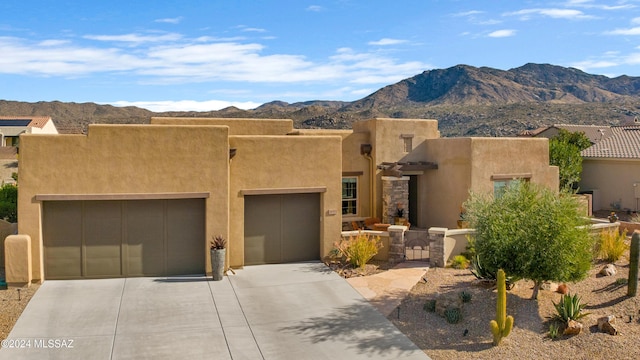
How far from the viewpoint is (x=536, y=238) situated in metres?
12.7

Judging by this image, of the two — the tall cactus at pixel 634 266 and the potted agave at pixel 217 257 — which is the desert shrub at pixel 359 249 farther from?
the tall cactus at pixel 634 266

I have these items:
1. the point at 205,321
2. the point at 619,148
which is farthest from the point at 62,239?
the point at 619,148

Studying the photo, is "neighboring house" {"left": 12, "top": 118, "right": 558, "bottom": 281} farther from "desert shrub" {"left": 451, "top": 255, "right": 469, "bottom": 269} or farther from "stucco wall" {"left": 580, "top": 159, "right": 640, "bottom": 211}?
"stucco wall" {"left": 580, "top": 159, "right": 640, "bottom": 211}

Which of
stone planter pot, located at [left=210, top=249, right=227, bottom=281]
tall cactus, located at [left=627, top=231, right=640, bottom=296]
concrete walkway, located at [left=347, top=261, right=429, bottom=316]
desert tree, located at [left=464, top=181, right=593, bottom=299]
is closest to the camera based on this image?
desert tree, located at [left=464, top=181, right=593, bottom=299]

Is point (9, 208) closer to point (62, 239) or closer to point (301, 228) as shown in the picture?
point (62, 239)

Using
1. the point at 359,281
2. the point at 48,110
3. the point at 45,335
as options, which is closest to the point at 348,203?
the point at 359,281

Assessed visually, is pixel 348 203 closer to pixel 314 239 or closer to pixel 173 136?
pixel 314 239

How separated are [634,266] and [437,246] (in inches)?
213

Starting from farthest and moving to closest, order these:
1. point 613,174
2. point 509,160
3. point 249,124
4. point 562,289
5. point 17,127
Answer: point 17,127, point 613,174, point 509,160, point 249,124, point 562,289

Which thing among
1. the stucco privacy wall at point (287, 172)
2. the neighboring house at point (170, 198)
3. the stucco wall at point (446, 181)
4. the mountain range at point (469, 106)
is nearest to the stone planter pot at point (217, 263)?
the neighboring house at point (170, 198)

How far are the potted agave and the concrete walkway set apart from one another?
145 inches

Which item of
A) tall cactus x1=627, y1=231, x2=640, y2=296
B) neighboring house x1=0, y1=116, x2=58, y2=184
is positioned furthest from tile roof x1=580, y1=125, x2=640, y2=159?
neighboring house x1=0, y1=116, x2=58, y2=184

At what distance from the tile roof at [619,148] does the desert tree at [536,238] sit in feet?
66.4

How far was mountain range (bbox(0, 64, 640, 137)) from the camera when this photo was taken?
7331cm
